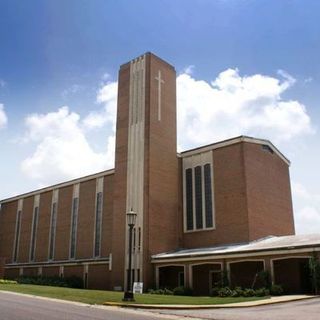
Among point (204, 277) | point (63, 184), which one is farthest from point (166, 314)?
point (63, 184)

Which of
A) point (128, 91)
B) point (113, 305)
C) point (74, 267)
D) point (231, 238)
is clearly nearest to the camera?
point (113, 305)

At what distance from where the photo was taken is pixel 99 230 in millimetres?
48969

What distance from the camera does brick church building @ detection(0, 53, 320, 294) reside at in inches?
1449

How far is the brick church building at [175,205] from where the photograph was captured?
36812 mm

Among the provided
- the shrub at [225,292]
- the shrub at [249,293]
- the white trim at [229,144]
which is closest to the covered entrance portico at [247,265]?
the shrub at [225,292]

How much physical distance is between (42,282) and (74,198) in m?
10.9

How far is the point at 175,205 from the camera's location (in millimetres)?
42438

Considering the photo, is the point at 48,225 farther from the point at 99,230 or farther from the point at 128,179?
the point at 128,179

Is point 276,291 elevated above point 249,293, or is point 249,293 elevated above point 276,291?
point 276,291

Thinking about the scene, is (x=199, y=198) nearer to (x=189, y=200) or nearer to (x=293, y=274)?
(x=189, y=200)

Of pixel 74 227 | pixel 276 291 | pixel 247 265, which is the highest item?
pixel 74 227

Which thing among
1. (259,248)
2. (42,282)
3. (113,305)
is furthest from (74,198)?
(113,305)

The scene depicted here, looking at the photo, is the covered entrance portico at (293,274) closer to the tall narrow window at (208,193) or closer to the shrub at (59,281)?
the tall narrow window at (208,193)

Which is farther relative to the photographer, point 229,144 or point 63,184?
point 63,184
